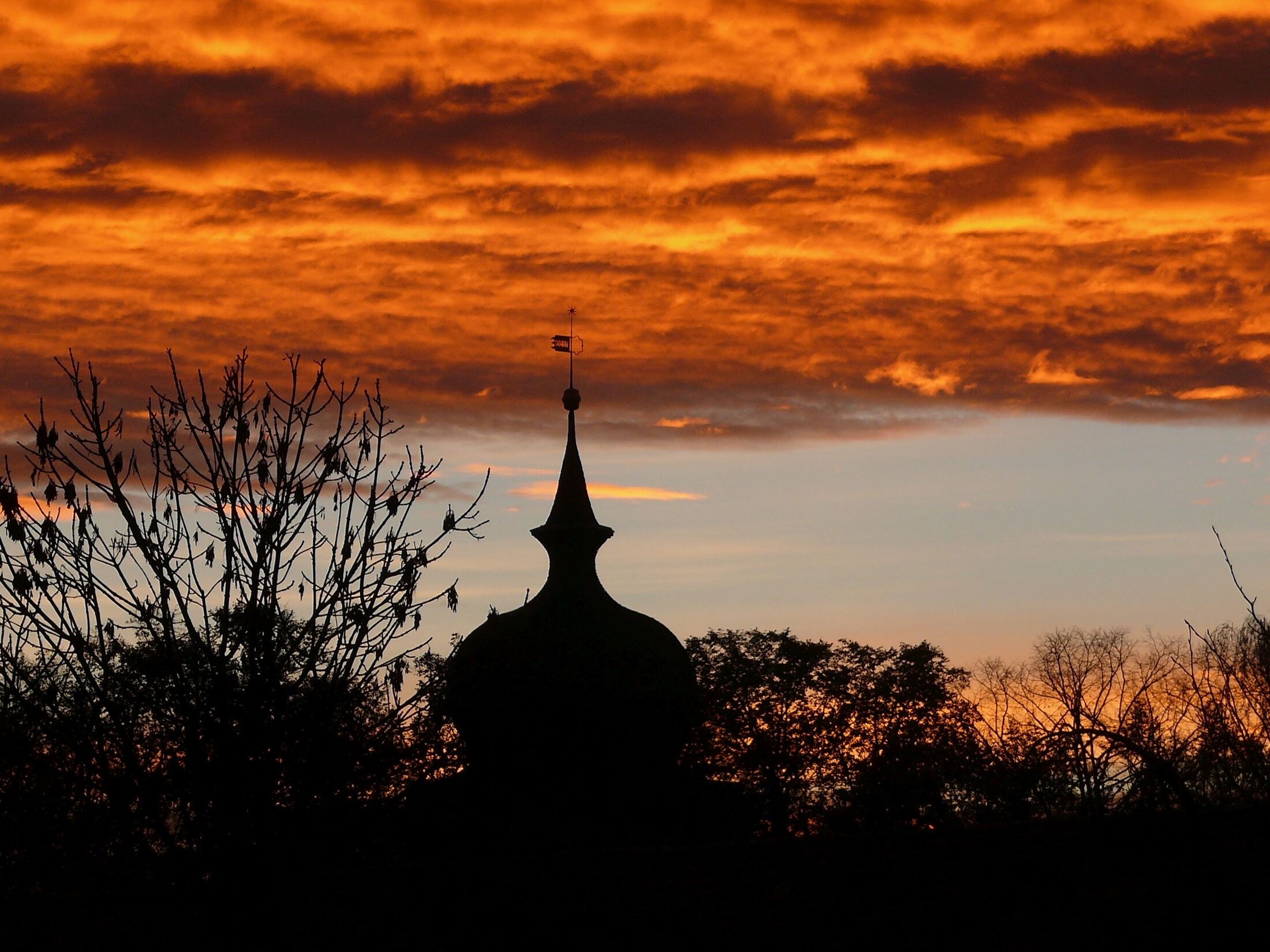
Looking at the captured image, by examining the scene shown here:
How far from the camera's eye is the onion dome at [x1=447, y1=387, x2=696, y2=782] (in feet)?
122

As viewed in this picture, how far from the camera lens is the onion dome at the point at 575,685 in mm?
37219

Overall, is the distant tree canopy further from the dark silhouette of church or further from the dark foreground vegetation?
the dark foreground vegetation

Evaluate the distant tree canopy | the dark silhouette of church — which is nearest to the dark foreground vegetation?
the dark silhouette of church

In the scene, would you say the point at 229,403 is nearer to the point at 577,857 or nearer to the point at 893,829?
the point at 577,857

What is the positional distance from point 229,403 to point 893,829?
23.9 feet

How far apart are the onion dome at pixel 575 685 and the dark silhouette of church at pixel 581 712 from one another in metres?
0.03

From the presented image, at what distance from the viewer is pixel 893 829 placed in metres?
13.8

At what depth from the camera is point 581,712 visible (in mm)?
37594

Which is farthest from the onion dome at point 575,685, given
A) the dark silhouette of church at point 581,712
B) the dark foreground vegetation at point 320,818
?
the dark foreground vegetation at point 320,818

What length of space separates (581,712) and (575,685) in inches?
28.2

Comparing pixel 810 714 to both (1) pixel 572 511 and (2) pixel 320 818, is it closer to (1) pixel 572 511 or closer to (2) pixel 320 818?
(1) pixel 572 511

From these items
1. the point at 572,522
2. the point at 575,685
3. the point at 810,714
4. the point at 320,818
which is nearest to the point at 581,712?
the point at 575,685

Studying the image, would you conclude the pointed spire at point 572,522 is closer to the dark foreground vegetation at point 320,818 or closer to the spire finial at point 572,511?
the spire finial at point 572,511

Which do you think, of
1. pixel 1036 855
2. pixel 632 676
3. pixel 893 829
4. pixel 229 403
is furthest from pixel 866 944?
pixel 632 676
